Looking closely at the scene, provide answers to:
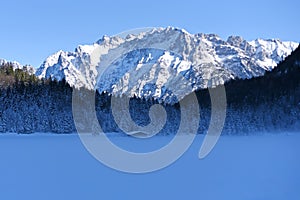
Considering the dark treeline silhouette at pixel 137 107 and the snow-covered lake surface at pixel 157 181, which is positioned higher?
the dark treeline silhouette at pixel 137 107

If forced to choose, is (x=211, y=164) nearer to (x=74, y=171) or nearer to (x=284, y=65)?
(x=74, y=171)

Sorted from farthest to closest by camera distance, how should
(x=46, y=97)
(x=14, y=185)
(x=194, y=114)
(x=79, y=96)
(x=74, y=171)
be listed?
(x=194, y=114) → (x=79, y=96) → (x=46, y=97) → (x=74, y=171) → (x=14, y=185)

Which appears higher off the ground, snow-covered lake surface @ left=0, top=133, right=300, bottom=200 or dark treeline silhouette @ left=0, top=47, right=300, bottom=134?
dark treeline silhouette @ left=0, top=47, right=300, bottom=134

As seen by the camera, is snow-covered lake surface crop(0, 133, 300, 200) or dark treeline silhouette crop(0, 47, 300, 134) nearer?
snow-covered lake surface crop(0, 133, 300, 200)

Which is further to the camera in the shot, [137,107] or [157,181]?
[137,107]

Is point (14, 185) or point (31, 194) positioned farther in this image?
point (14, 185)

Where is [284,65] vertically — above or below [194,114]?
above

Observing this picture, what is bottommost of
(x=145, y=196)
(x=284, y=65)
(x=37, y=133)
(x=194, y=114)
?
(x=145, y=196)

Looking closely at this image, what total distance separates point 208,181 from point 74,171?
6.86 meters

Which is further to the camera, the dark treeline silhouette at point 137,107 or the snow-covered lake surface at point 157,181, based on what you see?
the dark treeline silhouette at point 137,107

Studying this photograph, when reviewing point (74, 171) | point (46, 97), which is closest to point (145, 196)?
point (74, 171)

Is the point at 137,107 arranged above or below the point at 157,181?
above

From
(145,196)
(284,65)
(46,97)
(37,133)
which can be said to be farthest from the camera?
(284,65)

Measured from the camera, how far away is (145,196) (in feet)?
39.9
